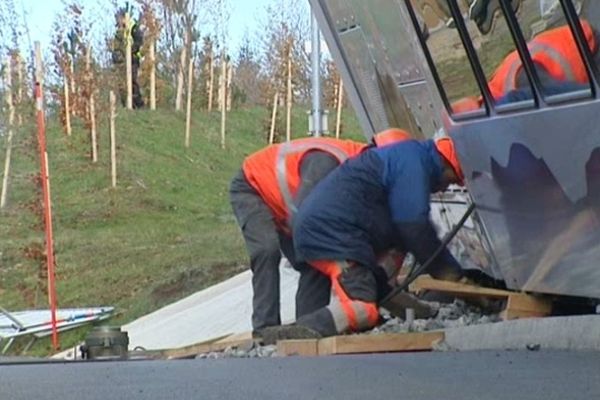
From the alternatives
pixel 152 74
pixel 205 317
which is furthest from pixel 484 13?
pixel 152 74

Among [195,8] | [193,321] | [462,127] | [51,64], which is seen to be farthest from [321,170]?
[195,8]

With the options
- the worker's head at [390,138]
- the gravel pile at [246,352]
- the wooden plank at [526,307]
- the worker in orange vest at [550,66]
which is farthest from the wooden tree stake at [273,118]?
the worker in orange vest at [550,66]

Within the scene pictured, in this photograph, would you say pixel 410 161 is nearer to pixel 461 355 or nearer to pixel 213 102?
pixel 461 355

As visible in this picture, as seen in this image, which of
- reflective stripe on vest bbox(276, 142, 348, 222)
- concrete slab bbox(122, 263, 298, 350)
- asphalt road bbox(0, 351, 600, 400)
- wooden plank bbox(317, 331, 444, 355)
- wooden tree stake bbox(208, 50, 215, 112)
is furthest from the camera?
wooden tree stake bbox(208, 50, 215, 112)

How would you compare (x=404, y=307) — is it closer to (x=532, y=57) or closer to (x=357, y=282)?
(x=357, y=282)

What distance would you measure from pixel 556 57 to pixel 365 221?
238 cm

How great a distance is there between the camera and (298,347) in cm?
855

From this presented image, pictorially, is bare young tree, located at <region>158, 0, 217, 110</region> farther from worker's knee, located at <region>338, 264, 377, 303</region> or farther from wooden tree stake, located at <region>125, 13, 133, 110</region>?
worker's knee, located at <region>338, 264, 377, 303</region>

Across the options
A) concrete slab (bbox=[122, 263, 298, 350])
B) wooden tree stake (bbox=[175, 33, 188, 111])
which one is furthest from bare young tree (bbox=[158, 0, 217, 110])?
concrete slab (bbox=[122, 263, 298, 350])

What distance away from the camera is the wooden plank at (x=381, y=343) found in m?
8.16

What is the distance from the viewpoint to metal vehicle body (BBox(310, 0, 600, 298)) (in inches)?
274

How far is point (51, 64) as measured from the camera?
2589 centimetres

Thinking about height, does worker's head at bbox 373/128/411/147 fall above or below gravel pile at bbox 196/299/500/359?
above

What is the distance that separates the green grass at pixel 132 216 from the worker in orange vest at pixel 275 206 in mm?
6734
